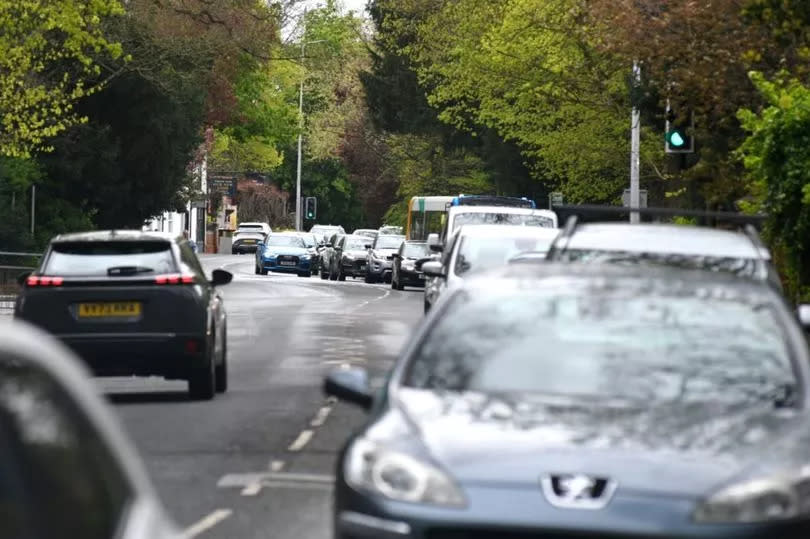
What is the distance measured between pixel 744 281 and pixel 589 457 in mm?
2064

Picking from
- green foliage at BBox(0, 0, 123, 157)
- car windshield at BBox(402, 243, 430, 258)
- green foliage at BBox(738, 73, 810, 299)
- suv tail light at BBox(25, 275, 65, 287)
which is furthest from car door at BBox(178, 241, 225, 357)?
car windshield at BBox(402, 243, 430, 258)

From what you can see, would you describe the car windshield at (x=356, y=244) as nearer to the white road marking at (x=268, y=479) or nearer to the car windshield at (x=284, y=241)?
the car windshield at (x=284, y=241)

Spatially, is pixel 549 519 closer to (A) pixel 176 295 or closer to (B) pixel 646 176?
(A) pixel 176 295

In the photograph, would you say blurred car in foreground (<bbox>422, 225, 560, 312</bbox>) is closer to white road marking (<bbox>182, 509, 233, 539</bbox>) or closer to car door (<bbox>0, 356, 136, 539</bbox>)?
white road marking (<bbox>182, 509, 233, 539</bbox>)

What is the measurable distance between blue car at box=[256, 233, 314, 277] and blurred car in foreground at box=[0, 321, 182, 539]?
226ft

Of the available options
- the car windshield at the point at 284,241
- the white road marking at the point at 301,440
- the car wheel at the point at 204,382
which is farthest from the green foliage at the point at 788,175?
Answer: the car windshield at the point at 284,241

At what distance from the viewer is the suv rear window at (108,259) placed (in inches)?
720

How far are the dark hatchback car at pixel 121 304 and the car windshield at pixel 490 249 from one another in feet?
20.6

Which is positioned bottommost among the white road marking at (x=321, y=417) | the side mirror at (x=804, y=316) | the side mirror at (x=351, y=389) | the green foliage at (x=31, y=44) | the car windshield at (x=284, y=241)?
the car windshield at (x=284, y=241)

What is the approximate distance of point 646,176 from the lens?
181 ft

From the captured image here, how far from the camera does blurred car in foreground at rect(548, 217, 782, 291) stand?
11831mm

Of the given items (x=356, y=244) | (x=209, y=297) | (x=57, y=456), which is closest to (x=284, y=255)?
(x=356, y=244)

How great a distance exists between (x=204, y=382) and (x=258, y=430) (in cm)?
270

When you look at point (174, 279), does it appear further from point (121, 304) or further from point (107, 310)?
point (107, 310)
